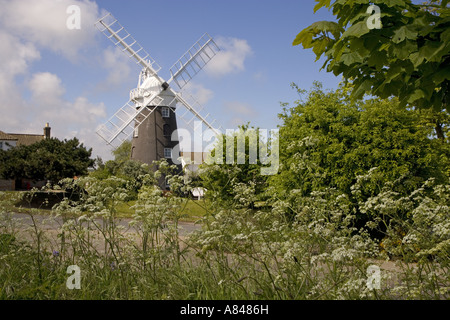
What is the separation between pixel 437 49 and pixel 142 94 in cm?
2988

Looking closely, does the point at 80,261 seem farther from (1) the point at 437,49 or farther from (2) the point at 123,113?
(2) the point at 123,113

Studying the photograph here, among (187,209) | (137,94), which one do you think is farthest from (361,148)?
(137,94)

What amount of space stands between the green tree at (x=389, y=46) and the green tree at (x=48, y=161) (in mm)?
27781

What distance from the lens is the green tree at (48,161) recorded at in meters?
29.1

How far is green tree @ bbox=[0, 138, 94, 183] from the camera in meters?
29.1

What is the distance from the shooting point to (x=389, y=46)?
407 cm

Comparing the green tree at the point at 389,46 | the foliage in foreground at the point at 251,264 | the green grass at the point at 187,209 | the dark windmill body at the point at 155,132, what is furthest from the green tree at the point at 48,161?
the green tree at the point at 389,46

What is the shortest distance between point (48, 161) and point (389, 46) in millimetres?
29441

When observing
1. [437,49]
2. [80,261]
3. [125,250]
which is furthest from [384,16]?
[80,261]

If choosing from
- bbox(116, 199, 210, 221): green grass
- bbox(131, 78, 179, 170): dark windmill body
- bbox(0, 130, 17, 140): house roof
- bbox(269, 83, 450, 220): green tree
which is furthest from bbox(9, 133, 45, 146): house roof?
bbox(269, 83, 450, 220): green tree

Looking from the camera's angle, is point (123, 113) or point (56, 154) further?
point (123, 113)

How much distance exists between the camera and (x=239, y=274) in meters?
4.61

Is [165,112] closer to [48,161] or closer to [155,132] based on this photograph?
[155,132]
